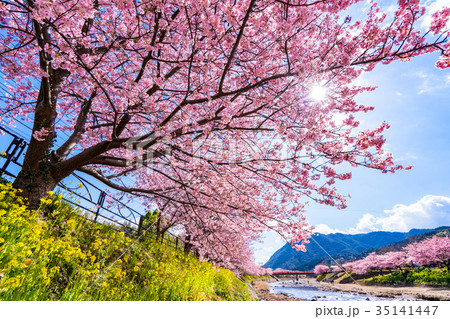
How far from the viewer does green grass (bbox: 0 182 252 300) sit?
2.93 metres

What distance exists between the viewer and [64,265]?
418 centimetres

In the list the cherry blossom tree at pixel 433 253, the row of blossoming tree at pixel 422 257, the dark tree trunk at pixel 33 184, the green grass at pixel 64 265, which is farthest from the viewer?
the row of blossoming tree at pixel 422 257

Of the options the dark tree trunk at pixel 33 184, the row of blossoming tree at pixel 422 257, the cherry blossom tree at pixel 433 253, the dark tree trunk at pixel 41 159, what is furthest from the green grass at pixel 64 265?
the row of blossoming tree at pixel 422 257

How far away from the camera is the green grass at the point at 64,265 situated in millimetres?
2930

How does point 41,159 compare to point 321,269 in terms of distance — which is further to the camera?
point 321,269

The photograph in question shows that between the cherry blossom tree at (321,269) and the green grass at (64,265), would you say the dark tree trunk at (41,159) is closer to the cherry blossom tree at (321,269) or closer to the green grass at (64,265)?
the green grass at (64,265)

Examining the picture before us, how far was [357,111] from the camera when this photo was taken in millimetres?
5102

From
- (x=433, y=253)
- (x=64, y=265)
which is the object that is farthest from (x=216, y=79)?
(x=433, y=253)

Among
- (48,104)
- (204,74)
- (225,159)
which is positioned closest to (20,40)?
(48,104)

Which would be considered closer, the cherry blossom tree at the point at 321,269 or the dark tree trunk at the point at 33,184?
the dark tree trunk at the point at 33,184

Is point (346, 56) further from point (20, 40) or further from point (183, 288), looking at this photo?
point (20, 40)

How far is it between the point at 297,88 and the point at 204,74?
216 centimetres

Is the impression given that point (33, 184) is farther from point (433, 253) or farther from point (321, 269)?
point (321, 269)
